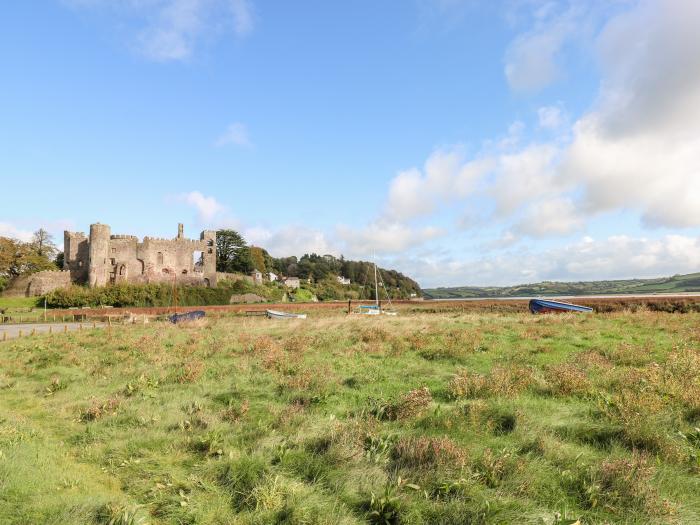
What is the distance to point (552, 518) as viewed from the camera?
459cm

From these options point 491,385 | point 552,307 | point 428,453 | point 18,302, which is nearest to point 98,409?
point 428,453

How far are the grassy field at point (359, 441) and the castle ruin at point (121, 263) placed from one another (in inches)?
2034

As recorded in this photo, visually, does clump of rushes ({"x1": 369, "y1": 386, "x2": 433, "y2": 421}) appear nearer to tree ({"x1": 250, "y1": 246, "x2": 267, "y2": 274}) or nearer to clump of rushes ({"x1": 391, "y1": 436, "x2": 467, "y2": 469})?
clump of rushes ({"x1": 391, "y1": 436, "x2": 467, "y2": 469})

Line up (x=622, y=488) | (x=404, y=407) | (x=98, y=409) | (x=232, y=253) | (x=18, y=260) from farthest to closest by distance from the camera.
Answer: (x=232, y=253) < (x=18, y=260) < (x=98, y=409) < (x=404, y=407) < (x=622, y=488)

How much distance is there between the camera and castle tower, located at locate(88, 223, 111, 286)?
57.7 metres

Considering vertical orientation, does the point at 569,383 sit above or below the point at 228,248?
below

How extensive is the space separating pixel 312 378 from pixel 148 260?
5913 centimetres

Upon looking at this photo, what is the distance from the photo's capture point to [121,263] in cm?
6031

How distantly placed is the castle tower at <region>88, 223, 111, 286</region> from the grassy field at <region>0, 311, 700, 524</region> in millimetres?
51423

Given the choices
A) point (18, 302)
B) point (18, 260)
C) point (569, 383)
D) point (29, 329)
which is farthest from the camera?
point (18, 260)

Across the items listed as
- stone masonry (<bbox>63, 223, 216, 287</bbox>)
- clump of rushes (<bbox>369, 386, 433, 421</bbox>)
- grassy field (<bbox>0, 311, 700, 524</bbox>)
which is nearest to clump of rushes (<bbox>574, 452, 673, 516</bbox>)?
grassy field (<bbox>0, 311, 700, 524</bbox>)

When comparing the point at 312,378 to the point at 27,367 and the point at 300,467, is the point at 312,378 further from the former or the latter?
the point at 27,367

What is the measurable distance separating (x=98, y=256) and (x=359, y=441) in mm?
63507

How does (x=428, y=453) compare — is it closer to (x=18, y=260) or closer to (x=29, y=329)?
(x=29, y=329)
